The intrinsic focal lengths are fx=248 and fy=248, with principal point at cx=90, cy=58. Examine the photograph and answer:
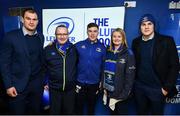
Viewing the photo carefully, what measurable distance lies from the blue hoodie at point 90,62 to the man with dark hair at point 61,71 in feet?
0.25

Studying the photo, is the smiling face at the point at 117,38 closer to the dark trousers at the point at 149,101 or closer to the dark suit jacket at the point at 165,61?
the dark suit jacket at the point at 165,61

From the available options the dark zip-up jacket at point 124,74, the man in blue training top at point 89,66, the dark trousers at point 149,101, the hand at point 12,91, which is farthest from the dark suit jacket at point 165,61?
the hand at point 12,91

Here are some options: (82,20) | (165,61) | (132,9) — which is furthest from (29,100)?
(132,9)

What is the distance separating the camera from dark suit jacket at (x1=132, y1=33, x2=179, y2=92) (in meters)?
2.73

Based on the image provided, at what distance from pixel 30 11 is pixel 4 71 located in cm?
70

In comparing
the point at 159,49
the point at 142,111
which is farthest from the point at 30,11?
the point at 142,111

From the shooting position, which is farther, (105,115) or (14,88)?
(105,115)

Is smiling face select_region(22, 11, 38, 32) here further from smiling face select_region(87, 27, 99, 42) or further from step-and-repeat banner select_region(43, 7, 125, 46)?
step-and-repeat banner select_region(43, 7, 125, 46)

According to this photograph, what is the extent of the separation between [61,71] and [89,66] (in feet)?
1.11

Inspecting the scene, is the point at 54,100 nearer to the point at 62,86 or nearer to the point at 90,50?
the point at 62,86

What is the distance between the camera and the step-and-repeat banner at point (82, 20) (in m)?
3.39

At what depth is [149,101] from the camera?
2889 mm

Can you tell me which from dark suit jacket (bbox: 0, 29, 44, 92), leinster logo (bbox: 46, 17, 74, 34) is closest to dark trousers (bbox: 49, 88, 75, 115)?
dark suit jacket (bbox: 0, 29, 44, 92)

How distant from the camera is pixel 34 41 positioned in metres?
2.77
